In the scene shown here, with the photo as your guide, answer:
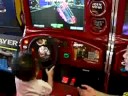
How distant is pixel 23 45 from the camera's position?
2.44m

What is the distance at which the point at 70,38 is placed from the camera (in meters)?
2.22

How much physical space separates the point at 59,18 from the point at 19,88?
2.16ft

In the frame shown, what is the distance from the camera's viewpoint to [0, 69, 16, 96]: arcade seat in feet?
10.2

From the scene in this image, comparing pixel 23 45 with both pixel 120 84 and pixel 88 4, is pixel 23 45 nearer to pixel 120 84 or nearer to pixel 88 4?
pixel 88 4

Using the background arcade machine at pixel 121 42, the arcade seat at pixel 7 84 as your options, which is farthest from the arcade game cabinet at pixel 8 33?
the background arcade machine at pixel 121 42

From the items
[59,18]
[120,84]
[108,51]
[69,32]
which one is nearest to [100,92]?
[120,84]

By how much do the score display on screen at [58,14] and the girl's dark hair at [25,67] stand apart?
19.0 inches

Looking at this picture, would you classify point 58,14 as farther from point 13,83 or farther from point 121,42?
point 13,83

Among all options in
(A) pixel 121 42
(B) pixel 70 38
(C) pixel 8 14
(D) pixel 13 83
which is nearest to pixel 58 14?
(B) pixel 70 38

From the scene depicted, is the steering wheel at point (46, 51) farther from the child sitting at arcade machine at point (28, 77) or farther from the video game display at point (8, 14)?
the video game display at point (8, 14)

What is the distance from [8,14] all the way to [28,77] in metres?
1.06

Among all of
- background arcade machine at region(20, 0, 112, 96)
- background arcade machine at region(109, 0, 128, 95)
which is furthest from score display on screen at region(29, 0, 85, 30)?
background arcade machine at region(109, 0, 128, 95)

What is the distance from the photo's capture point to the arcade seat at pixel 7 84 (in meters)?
3.09

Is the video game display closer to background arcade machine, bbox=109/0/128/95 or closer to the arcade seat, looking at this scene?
the arcade seat
